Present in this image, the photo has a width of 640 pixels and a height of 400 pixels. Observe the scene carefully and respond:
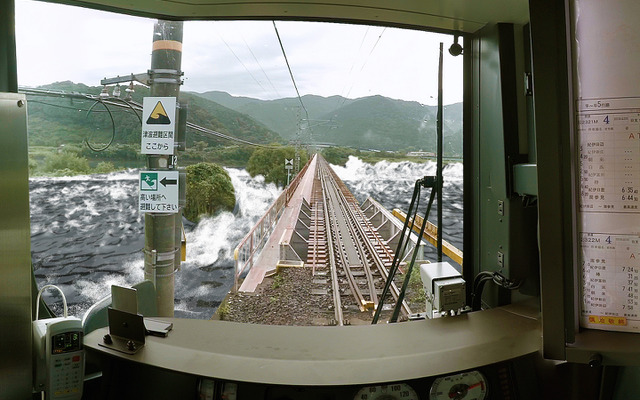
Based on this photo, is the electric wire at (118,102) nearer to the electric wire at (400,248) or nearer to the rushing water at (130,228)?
the rushing water at (130,228)

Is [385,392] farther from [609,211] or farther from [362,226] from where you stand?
[362,226]

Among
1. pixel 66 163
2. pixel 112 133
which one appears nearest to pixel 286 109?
pixel 112 133

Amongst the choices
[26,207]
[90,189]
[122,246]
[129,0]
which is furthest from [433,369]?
[129,0]

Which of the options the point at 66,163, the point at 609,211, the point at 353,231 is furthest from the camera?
the point at 353,231

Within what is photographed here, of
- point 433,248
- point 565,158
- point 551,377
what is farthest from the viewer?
point 433,248

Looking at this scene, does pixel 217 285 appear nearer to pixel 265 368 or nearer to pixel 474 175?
pixel 265 368

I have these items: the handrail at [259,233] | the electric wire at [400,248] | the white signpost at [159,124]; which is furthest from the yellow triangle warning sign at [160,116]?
the electric wire at [400,248]

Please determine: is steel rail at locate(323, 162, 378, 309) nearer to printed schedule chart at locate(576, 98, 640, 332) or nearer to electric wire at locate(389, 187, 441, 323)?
electric wire at locate(389, 187, 441, 323)
